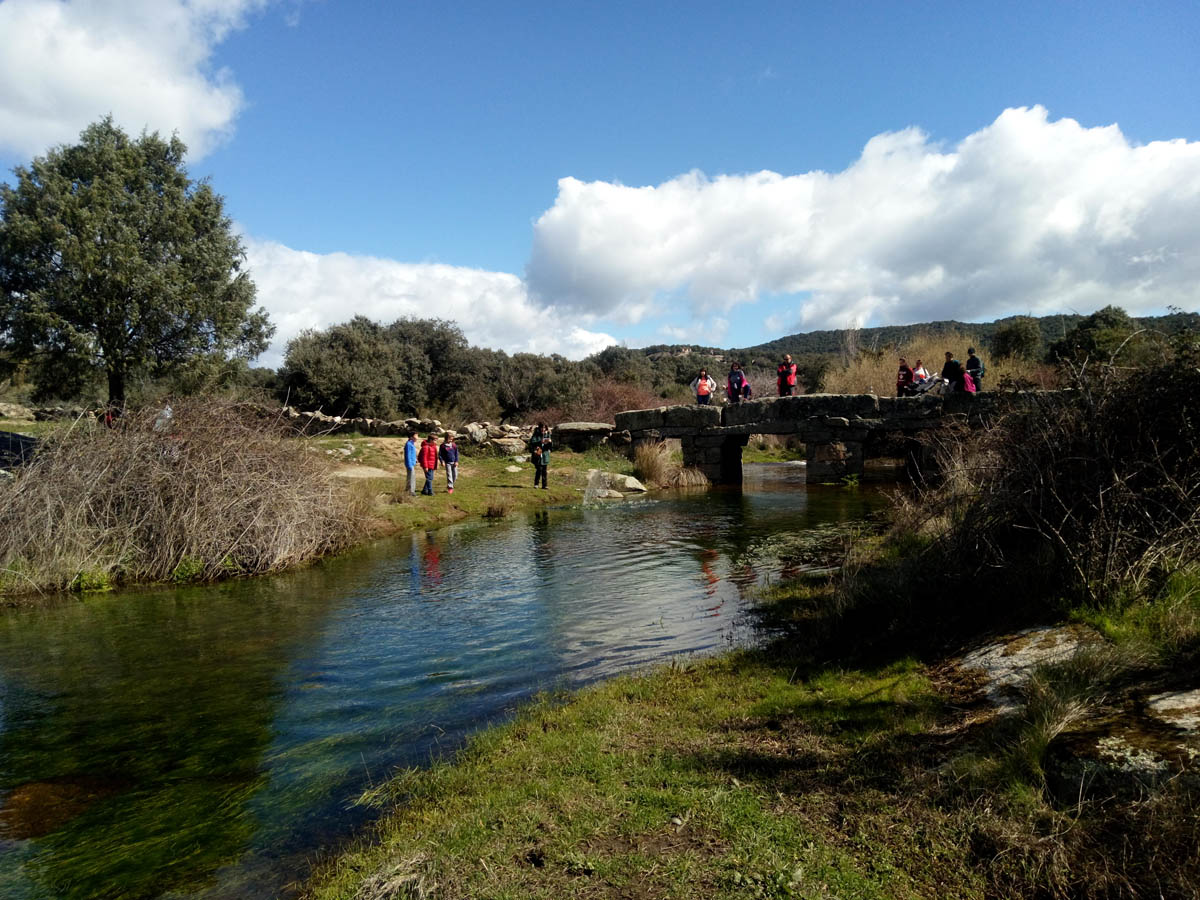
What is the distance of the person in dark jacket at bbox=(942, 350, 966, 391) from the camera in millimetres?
21312

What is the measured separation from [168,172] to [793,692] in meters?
24.3

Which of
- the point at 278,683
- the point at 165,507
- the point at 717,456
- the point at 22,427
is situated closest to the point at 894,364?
the point at 717,456

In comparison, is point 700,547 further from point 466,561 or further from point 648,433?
point 648,433

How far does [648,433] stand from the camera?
27.5 metres

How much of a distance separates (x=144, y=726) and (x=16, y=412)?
120 ft

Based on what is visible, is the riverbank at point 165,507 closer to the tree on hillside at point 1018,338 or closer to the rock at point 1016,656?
the rock at point 1016,656

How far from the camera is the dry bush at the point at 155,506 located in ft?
37.6

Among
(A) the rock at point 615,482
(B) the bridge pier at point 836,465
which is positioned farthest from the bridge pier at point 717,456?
(A) the rock at point 615,482

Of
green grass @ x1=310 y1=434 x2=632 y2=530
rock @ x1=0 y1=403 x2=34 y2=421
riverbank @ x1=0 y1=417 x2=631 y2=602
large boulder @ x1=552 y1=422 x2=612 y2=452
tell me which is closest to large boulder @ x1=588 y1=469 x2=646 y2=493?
green grass @ x1=310 y1=434 x2=632 y2=530

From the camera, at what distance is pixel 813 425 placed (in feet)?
80.0

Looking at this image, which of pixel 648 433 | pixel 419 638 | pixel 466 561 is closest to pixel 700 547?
pixel 466 561

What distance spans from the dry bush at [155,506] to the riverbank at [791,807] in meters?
9.18

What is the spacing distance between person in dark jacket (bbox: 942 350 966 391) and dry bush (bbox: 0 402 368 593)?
17979mm

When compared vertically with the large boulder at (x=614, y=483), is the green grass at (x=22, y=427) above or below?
above
